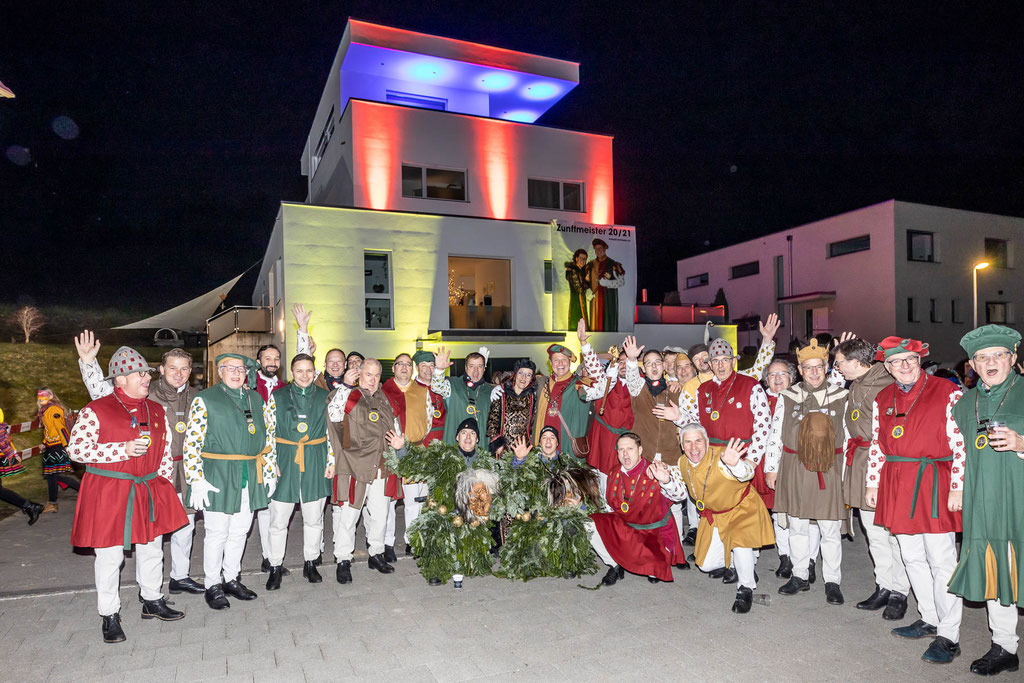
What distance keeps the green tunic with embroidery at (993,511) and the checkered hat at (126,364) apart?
5.73m

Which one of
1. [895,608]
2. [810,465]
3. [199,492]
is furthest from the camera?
[810,465]

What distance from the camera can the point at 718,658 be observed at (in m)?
4.02

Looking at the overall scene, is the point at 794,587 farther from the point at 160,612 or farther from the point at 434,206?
the point at 434,206

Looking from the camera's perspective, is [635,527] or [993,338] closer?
[993,338]

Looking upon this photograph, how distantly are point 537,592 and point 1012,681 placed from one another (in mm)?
3215

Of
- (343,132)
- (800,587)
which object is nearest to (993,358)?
(800,587)

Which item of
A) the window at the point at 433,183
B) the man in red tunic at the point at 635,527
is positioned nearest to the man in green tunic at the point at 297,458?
the man in red tunic at the point at 635,527

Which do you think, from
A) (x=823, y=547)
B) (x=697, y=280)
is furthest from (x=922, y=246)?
(x=823, y=547)

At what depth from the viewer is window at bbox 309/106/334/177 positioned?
20291 mm

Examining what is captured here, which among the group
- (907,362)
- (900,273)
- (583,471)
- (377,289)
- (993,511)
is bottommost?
(583,471)

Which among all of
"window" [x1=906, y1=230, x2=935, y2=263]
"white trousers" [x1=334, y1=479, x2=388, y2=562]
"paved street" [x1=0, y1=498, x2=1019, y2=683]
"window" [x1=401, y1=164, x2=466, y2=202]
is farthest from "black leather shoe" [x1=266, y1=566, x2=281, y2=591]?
"window" [x1=906, y1=230, x2=935, y2=263]

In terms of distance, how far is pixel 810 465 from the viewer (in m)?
5.08

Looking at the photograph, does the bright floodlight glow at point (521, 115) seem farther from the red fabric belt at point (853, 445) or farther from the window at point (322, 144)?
the red fabric belt at point (853, 445)

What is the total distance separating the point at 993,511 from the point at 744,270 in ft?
110
